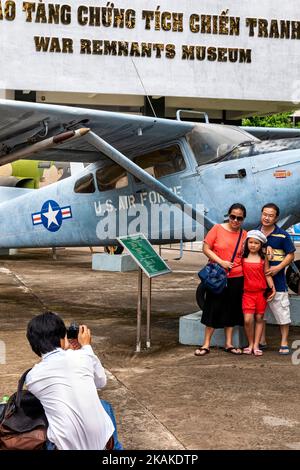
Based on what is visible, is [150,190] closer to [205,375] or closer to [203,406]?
[205,375]

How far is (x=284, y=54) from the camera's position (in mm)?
19859

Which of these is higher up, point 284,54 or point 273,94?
point 284,54

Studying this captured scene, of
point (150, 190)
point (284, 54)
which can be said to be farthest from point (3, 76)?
point (150, 190)

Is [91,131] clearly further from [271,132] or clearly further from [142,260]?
[271,132]

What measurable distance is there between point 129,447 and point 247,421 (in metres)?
0.95

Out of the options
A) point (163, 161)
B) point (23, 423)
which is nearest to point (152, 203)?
point (163, 161)

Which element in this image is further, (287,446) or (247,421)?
(247,421)

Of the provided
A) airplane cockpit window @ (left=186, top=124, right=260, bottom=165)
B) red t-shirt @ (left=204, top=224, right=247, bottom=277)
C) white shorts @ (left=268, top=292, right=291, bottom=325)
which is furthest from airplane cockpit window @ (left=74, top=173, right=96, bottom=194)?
white shorts @ (left=268, top=292, right=291, bottom=325)

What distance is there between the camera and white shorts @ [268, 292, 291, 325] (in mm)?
6344

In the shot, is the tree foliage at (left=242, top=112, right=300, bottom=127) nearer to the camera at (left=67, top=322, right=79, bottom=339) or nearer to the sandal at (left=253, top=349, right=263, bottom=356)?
the sandal at (left=253, top=349, right=263, bottom=356)

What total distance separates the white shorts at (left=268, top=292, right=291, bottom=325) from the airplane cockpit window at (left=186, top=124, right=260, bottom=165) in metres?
1.90

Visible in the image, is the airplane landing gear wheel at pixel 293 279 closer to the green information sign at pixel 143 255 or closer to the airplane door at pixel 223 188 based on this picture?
the airplane door at pixel 223 188

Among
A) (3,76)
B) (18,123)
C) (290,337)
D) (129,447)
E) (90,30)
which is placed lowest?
(290,337)

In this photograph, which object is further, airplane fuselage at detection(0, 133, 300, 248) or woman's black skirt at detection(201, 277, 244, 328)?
airplane fuselage at detection(0, 133, 300, 248)
